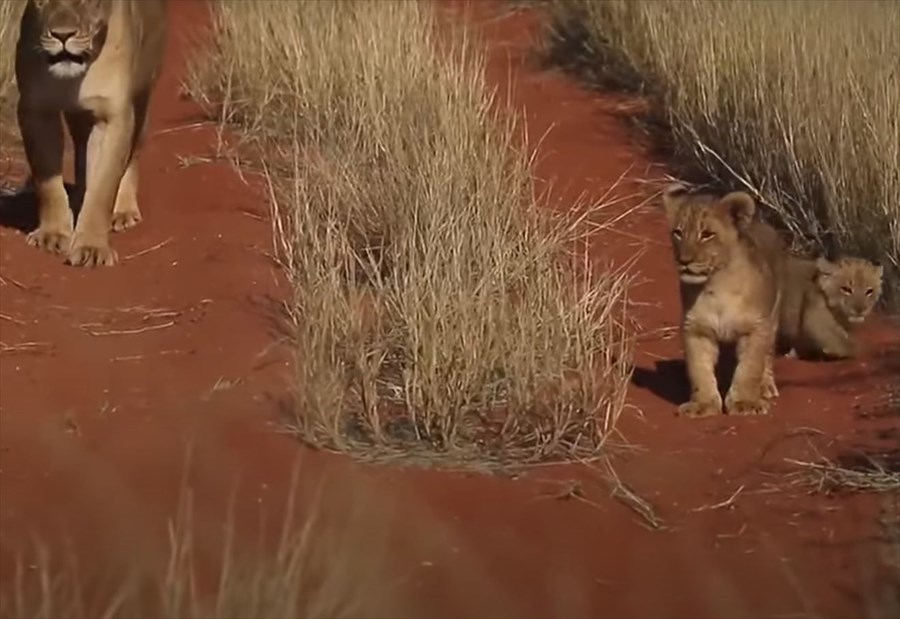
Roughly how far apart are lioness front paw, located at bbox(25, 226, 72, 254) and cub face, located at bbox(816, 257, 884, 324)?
2979 millimetres

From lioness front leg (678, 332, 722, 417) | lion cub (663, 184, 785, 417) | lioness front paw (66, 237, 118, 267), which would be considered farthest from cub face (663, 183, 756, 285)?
lioness front paw (66, 237, 118, 267)

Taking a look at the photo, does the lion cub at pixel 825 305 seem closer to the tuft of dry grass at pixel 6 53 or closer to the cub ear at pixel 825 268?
the cub ear at pixel 825 268

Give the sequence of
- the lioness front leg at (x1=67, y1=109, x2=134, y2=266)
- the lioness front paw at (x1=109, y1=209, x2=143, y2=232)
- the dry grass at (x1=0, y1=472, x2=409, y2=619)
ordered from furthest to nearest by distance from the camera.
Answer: the lioness front paw at (x1=109, y1=209, x2=143, y2=232) → the lioness front leg at (x1=67, y1=109, x2=134, y2=266) → the dry grass at (x1=0, y1=472, x2=409, y2=619)

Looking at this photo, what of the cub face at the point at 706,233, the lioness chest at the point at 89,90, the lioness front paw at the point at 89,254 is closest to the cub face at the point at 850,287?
the cub face at the point at 706,233

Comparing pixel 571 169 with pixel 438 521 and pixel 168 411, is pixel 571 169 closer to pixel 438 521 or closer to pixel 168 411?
pixel 168 411

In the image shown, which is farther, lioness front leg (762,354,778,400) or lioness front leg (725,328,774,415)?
lioness front leg (762,354,778,400)

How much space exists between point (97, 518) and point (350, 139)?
10.5 feet

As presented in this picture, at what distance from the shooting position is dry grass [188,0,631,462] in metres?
5.95

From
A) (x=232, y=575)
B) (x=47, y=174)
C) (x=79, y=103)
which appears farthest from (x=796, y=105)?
(x=232, y=575)

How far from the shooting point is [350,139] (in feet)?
27.2

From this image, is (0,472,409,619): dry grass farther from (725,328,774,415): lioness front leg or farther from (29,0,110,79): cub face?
(29,0,110,79): cub face

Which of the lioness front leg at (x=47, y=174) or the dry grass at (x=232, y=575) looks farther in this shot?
the lioness front leg at (x=47, y=174)

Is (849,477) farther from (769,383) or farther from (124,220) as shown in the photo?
(124,220)

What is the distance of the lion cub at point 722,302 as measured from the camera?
6344mm
